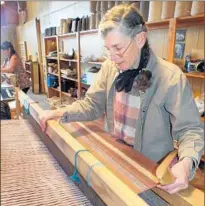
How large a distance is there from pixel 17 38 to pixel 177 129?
0.62 metres

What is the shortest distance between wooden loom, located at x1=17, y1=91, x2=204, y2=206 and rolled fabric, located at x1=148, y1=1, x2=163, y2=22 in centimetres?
88

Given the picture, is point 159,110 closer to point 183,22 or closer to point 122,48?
point 122,48

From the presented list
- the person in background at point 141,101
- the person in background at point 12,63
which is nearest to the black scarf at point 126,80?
the person in background at point 141,101

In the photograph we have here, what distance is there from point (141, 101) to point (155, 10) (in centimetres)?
84

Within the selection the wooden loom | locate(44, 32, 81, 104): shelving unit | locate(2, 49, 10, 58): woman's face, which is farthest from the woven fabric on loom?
locate(2, 49, 10, 58): woman's face

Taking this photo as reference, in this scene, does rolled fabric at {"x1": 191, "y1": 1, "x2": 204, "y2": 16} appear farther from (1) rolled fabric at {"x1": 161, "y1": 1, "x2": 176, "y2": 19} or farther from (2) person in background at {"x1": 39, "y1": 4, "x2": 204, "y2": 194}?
(2) person in background at {"x1": 39, "y1": 4, "x2": 204, "y2": 194}

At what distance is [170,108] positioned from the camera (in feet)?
1.69

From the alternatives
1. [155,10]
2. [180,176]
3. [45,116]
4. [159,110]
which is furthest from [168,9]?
[180,176]

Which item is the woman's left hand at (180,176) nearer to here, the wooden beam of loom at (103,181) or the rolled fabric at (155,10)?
the wooden beam of loom at (103,181)

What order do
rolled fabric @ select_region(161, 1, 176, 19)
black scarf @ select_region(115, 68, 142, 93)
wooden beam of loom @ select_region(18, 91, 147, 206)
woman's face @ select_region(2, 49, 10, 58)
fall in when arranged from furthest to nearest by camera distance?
rolled fabric @ select_region(161, 1, 176, 19) → woman's face @ select_region(2, 49, 10, 58) → black scarf @ select_region(115, 68, 142, 93) → wooden beam of loom @ select_region(18, 91, 147, 206)

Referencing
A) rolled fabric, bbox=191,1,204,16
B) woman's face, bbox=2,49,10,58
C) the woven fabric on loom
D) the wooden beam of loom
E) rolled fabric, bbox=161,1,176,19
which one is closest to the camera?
the wooden beam of loom

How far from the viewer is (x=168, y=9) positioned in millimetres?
1135

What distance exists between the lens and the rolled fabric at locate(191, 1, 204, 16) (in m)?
1.01

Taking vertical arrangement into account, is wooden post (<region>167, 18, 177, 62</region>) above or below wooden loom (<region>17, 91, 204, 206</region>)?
above
